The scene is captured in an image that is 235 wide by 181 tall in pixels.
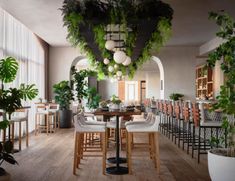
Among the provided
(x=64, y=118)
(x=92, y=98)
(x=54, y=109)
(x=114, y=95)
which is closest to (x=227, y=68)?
(x=114, y=95)

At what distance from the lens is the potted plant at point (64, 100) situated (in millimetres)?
9938

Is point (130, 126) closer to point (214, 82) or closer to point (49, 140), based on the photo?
point (49, 140)

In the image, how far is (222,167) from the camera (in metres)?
3.12

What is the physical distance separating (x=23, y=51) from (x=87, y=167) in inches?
193

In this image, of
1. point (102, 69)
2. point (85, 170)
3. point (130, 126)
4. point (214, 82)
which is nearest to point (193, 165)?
point (130, 126)

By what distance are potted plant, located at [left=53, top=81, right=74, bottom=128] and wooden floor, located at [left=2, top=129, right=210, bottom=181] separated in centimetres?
369

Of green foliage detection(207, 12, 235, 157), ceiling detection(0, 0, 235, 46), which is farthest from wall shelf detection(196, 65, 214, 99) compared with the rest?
green foliage detection(207, 12, 235, 157)

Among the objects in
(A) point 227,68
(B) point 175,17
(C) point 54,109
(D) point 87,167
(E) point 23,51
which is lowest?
(D) point 87,167

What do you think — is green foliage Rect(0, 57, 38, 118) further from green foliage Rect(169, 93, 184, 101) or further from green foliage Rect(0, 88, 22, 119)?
green foliage Rect(169, 93, 184, 101)

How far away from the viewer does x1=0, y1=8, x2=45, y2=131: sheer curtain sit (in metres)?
7.12

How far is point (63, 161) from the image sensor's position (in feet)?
16.6

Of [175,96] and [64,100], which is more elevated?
[175,96]

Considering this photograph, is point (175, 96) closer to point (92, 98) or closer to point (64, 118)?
point (92, 98)

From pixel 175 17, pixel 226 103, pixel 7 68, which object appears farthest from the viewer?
pixel 175 17
